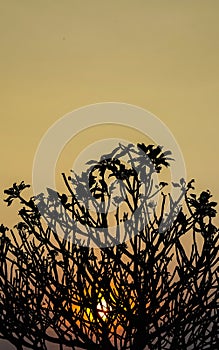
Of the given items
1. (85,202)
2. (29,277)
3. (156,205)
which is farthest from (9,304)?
(156,205)

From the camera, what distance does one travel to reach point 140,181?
15.6 m

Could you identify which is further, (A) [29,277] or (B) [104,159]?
(A) [29,277]

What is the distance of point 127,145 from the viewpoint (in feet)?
48.9

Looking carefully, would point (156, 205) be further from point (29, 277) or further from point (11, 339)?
point (11, 339)

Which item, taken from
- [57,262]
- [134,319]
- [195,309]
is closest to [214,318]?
[195,309]

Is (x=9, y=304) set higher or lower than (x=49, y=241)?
lower

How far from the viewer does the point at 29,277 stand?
16203mm

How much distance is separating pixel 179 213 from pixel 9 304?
178 inches

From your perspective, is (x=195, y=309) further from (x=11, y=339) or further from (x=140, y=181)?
(x=11, y=339)

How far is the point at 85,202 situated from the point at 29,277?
227 centimetres

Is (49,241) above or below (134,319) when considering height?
above

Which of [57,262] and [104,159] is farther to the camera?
[57,262]

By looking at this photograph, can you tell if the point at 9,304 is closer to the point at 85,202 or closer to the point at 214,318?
the point at 85,202

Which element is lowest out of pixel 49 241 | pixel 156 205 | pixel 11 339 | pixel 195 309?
pixel 11 339
